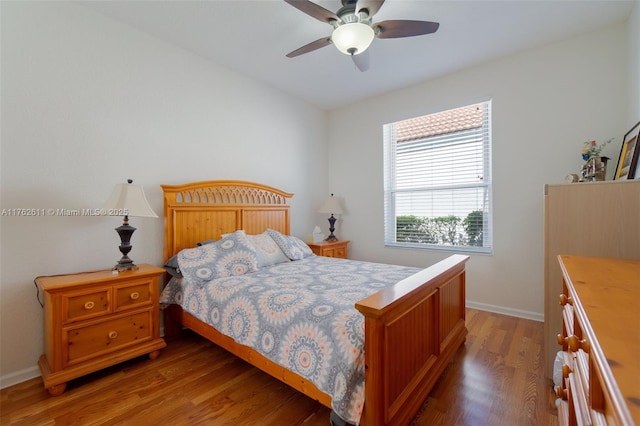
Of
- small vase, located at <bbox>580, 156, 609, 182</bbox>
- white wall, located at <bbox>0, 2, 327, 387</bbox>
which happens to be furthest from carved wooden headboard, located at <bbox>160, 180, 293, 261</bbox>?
small vase, located at <bbox>580, 156, 609, 182</bbox>

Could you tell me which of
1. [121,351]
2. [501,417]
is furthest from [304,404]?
[121,351]

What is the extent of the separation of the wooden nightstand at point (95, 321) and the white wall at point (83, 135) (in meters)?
0.18

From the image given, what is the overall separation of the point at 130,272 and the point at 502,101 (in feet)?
12.6

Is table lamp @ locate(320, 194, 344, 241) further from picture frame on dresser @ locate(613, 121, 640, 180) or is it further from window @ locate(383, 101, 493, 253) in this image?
picture frame on dresser @ locate(613, 121, 640, 180)

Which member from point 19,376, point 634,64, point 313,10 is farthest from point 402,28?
point 19,376

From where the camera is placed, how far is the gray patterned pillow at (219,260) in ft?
7.41

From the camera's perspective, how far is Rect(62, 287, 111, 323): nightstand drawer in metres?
1.82

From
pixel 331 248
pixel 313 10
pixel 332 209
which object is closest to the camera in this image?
pixel 313 10

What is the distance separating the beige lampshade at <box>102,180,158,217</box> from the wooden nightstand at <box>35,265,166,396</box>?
1.50 feet

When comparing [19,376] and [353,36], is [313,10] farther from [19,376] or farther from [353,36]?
[19,376]

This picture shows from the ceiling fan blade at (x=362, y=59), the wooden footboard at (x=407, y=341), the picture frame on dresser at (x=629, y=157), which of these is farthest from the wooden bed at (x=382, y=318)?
the ceiling fan blade at (x=362, y=59)

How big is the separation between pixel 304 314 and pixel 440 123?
9.93 feet

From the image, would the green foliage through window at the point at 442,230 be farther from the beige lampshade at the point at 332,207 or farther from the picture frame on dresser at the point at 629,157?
the picture frame on dresser at the point at 629,157

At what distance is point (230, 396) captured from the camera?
1.77 metres
